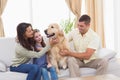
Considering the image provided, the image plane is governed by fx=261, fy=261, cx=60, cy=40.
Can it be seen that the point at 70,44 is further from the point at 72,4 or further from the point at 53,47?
the point at 72,4

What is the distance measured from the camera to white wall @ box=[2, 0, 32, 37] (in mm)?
5805

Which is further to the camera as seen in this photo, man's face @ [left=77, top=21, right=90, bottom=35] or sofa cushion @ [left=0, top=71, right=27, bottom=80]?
man's face @ [left=77, top=21, right=90, bottom=35]

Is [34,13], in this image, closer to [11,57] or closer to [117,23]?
[117,23]

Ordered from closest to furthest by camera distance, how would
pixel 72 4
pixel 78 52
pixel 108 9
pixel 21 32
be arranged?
pixel 21 32, pixel 78 52, pixel 72 4, pixel 108 9

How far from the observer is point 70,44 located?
3.90 meters

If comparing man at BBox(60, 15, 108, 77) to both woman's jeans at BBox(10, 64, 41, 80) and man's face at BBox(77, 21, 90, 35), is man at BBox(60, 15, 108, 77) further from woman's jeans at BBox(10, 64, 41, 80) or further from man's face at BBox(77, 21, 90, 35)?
woman's jeans at BBox(10, 64, 41, 80)

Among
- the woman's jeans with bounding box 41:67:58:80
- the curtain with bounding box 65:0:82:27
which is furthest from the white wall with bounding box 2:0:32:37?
the woman's jeans with bounding box 41:67:58:80

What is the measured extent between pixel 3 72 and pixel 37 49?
545 millimetres

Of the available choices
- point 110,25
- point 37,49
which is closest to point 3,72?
point 37,49

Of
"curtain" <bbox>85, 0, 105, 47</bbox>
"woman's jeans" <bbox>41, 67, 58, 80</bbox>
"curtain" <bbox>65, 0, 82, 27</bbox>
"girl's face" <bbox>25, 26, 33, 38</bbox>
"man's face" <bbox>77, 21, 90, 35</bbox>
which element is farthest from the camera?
"curtain" <bbox>85, 0, 105, 47</bbox>

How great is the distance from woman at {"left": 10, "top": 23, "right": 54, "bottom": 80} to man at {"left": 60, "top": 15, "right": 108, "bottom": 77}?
1.46 feet

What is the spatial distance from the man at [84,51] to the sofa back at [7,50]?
0.78 metres

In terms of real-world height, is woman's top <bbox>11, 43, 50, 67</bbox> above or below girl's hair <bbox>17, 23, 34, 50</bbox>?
below

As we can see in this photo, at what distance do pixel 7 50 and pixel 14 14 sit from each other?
2.13 meters
